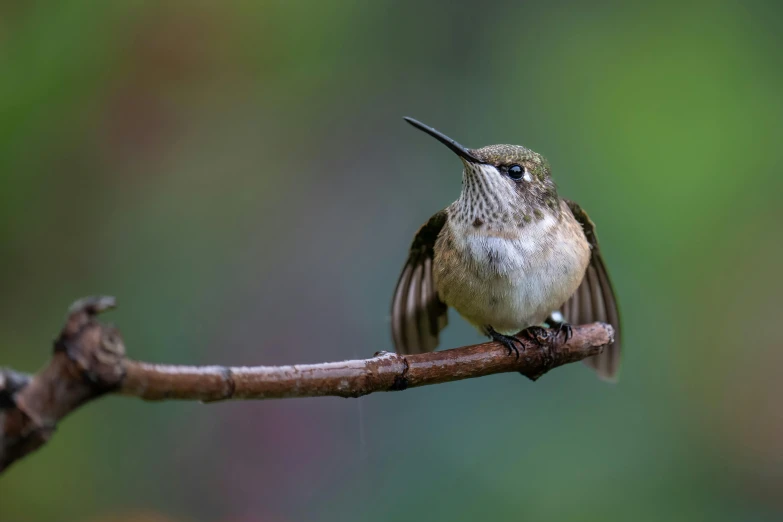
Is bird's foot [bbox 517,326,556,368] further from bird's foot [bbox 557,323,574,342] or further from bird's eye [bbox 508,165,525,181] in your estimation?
bird's eye [bbox 508,165,525,181]

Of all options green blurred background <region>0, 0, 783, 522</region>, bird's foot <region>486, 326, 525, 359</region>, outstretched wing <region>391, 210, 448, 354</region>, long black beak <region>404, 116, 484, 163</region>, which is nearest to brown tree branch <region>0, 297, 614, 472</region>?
bird's foot <region>486, 326, 525, 359</region>

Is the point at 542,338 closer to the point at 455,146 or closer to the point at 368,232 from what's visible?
the point at 455,146

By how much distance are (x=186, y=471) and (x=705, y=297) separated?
2726mm

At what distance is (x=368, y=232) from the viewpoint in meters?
3.96

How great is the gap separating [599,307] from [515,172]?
0.87m

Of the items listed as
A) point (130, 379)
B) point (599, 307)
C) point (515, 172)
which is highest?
point (515, 172)

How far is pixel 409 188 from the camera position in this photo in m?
3.97

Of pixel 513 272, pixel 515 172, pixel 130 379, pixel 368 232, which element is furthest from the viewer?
pixel 368 232

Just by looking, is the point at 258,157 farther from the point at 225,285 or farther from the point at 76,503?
the point at 76,503

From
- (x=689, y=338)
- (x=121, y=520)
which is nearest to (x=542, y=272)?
(x=689, y=338)

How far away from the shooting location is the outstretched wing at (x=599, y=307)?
115 inches

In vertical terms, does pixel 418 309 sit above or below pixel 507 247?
below

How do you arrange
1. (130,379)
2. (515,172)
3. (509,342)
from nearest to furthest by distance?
(130,379), (509,342), (515,172)

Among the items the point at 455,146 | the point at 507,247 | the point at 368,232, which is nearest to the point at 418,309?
the point at 507,247
